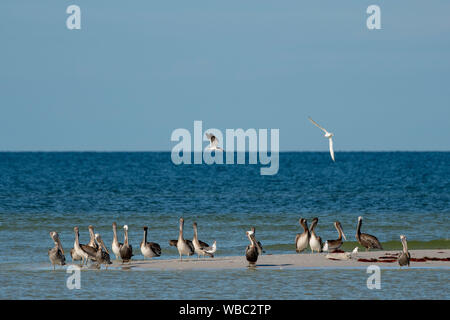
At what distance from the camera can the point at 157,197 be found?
70938mm

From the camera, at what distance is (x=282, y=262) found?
1142 inches

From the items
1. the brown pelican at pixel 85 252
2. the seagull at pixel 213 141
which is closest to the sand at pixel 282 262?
the brown pelican at pixel 85 252

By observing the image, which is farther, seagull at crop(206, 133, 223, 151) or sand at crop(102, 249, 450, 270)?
seagull at crop(206, 133, 223, 151)

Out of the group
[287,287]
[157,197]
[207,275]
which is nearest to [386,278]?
[287,287]

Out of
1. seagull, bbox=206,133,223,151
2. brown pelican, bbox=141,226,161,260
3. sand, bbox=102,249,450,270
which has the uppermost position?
seagull, bbox=206,133,223,151

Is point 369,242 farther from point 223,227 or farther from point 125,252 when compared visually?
point 223,227

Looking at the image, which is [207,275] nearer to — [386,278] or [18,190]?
[386,278]

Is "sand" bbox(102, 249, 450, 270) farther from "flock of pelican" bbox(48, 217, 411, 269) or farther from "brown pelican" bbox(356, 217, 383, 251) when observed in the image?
"brown pelican" bbox(356, 217, 383, 251)

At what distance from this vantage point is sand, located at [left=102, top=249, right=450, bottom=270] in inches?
1097

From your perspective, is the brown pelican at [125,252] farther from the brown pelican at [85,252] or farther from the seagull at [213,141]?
the seagull at [213,141]

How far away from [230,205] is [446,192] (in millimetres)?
24576

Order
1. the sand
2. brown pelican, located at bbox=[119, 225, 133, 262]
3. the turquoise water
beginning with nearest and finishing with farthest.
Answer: the turquoise water → the sand → brown pelican, located at bbox=[119, 225, 133, 262]

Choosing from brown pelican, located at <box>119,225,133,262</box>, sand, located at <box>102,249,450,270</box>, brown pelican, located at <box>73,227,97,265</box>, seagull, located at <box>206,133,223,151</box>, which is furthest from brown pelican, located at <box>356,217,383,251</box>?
brown pelican, located at <box>73,227,97,265</box>

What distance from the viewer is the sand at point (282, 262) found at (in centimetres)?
2786
